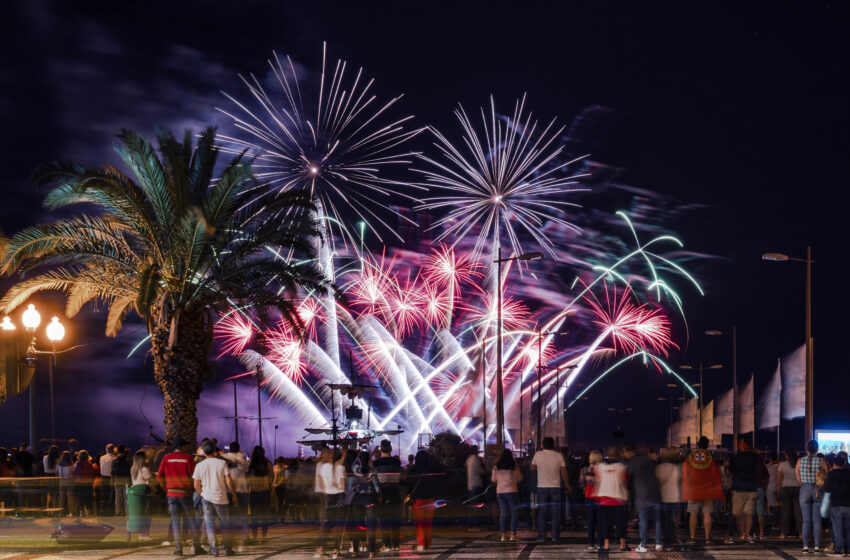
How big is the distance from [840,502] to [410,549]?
22.2 ft

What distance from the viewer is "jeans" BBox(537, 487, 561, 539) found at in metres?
17.5

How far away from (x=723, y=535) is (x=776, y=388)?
51.5ft

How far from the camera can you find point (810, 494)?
16.3 m

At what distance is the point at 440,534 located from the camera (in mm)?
19750

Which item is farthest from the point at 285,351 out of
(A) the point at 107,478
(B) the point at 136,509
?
(B) the point at 136,509

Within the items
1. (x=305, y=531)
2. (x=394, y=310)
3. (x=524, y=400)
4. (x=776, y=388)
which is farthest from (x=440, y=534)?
(x=524, y=400)

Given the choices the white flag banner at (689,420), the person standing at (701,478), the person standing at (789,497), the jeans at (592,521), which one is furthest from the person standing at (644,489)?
the white flag banner at (689,420)

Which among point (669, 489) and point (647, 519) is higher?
point (669, 489)

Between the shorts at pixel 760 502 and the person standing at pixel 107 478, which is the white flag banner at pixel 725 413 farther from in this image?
the person standing at pixel 107 478

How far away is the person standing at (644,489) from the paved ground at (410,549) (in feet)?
1.32

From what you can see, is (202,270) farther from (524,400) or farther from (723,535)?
(524,400)

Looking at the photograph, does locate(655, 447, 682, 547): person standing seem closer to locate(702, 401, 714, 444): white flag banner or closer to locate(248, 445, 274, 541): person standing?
locate(248, 445, 274, 541): person standing

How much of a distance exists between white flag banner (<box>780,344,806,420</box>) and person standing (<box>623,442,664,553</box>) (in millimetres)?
13056

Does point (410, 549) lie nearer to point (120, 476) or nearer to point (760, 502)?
point (760, 502)
